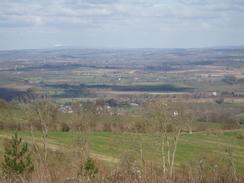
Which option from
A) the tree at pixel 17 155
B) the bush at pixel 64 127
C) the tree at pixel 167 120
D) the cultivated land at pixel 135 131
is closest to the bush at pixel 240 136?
the cultivated land at pixel 135 131

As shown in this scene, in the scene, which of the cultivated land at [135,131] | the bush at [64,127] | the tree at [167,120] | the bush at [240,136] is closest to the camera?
the cultivated land at [135,131]

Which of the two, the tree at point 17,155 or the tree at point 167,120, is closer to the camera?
the tree at point 17,155

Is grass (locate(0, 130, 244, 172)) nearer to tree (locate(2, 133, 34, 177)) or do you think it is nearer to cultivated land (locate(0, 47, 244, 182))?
cultivated land (locate(0, 47, 244, 182))

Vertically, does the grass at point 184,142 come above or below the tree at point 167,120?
below

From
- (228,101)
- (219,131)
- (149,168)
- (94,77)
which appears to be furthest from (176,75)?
(149,168)

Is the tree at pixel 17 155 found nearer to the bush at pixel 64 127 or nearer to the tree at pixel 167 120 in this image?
the tree at pixel 167 120

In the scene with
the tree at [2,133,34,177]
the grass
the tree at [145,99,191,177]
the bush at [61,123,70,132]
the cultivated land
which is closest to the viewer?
the cultivated land

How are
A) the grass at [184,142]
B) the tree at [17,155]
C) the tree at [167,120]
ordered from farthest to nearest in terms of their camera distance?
the grass at [184,142] → the tree at [167,120] → the tree at [17,155]

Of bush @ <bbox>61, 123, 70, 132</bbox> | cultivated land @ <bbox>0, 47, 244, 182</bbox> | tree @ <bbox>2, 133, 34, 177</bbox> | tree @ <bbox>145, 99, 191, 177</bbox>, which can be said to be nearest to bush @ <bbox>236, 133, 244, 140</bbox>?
cultivated land @ <bbox>0, 47, 244, 182</bbox>

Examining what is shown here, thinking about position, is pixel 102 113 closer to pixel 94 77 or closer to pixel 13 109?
pixel 13 109

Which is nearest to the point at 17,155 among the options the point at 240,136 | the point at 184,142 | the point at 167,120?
the point at 167,120

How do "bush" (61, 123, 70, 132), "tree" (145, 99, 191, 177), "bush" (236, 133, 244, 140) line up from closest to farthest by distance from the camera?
"tree" (145, 99, 191, 177), "bush" (236, 133, 244, 140), "bush" (61, 123, 70, 132)
